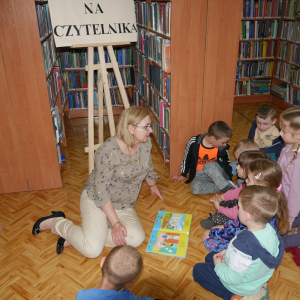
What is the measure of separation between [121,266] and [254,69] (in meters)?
5.22

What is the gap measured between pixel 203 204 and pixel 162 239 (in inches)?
26.5

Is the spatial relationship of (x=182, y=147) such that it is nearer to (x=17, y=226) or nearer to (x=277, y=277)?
(x=277, y=277)

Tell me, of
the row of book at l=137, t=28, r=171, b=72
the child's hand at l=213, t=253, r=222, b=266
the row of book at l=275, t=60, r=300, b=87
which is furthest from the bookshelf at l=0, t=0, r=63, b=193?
the row of book at l=275, t=60, r=300, b=87

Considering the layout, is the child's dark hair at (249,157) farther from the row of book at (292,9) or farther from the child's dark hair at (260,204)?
the row of book at (292,9)

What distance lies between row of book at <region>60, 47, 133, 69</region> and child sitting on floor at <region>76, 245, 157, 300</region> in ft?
13.1

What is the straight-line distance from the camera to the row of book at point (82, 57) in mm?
4829

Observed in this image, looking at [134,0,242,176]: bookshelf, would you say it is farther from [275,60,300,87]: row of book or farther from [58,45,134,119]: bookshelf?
[275,60,300,87]: row of book

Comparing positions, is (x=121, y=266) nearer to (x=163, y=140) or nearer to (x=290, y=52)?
(x=163, y=140)

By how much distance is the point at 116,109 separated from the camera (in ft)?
17.6

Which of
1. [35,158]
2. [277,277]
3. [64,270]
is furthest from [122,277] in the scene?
[35,158]

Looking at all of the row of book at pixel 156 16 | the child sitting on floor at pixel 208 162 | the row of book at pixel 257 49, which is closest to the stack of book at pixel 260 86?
the row of book at pixel 257 49

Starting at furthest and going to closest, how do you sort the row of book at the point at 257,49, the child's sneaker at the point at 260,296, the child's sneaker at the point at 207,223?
the row of book at the point at 257,49 < the child's sneaker at the point at 207,223 < the child's sneaker at the point at 260,296

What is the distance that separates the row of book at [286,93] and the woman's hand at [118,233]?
4309 mm

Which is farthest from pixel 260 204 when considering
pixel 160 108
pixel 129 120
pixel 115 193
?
pixel 160 108
